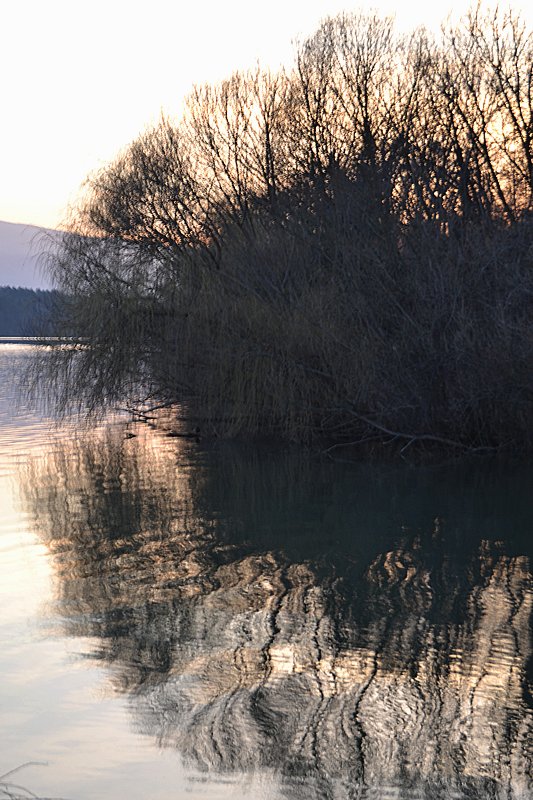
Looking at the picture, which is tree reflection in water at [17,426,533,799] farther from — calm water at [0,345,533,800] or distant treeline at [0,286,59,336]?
distant treeline at [0,286,59,336]

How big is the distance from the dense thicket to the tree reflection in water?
7.77 feet

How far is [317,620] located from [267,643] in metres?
0.65

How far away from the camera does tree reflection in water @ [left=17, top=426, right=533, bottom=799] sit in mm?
4539

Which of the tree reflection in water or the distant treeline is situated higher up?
the distant treeline

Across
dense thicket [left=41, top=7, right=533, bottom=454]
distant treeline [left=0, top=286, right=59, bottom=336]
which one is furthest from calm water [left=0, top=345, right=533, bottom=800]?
distant treeline [left=0, top=286, right=59, bottom=336]

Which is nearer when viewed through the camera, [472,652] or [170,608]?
[472,652]

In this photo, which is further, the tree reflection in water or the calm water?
the tree reflection in water

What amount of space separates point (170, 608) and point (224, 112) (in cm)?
2084

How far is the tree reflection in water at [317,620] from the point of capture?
4539 millimetres

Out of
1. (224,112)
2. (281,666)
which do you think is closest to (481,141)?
(224,112)

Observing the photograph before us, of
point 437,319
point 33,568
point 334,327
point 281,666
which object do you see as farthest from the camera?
point 334,327

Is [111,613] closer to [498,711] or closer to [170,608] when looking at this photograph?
[170,608]

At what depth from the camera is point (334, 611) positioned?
6.93 m

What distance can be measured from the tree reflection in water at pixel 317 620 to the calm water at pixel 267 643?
0.7 inches
